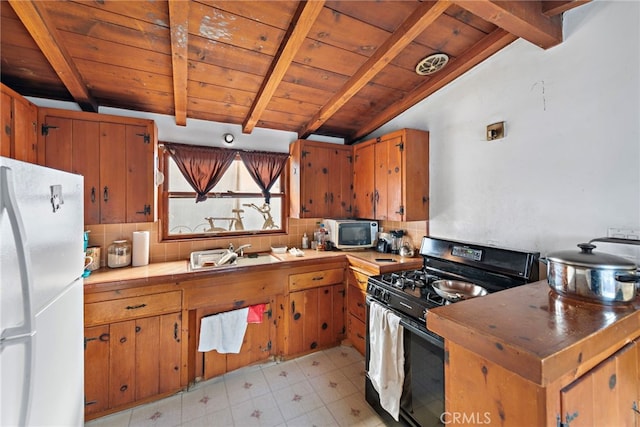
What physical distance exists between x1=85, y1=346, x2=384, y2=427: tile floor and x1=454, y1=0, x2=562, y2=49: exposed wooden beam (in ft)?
8.50

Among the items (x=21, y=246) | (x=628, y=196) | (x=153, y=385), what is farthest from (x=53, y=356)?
(x=628, y=196)

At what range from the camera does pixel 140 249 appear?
215 cm

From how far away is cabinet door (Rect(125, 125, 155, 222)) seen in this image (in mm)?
2021

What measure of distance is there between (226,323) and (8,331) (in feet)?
4.83

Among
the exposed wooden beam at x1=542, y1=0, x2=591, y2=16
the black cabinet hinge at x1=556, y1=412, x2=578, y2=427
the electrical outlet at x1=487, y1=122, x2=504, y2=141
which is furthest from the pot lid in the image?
the exposed wooden beam at x1=542, y1=0, x2=591, y2=16

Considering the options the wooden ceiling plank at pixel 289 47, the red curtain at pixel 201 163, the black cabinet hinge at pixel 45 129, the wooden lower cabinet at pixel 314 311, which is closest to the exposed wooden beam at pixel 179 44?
the red curtain at pixel 201 163

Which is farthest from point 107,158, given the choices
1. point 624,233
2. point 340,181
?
point 624,233

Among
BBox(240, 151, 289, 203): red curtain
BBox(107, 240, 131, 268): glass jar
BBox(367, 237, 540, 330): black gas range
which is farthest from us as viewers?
BBox(240, 151, 289, 203): red curtain

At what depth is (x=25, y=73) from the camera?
5.74 ft

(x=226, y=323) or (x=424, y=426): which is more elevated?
(x=226, y=323)

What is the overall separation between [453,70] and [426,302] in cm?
183

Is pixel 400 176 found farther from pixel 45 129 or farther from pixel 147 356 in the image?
pixel 45 129

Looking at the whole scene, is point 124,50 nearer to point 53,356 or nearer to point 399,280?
point 53,356

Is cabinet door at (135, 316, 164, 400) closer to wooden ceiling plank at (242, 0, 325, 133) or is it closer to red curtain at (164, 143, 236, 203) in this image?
red curtain at (164, 143, 236, 203)
